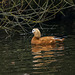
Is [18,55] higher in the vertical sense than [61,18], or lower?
lower

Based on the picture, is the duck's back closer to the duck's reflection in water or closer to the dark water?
the dark water

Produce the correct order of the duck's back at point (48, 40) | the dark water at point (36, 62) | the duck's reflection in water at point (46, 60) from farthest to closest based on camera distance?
the duck's back at point (48, 40) → the duck's reflection in water at point (46, 60) → the dark water at point (36, 62)

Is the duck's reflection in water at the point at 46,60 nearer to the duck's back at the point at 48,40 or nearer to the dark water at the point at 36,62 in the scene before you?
the dark water at the point at 36,62

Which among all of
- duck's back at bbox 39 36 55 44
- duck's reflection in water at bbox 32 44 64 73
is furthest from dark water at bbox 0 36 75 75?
duck's back at bbox 39 36 55 44

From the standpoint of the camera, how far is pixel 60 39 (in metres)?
16.5

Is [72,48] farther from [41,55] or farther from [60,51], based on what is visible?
[41,55]

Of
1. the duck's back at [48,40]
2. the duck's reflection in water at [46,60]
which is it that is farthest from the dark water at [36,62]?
the duck's back at [48,40]

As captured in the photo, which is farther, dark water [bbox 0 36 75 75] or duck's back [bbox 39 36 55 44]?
duck's back [bbox 39 36 55 44]

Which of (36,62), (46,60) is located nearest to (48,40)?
(46,60)

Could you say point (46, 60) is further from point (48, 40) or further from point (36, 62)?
point (48, 40)

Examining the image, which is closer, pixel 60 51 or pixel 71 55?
pixel 71 55

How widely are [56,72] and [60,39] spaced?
7599mm

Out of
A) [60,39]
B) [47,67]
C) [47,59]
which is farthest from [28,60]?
[60,39]

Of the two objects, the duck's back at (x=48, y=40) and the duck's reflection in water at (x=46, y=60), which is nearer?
the duck's reflection in water at (x=46, y=60)
